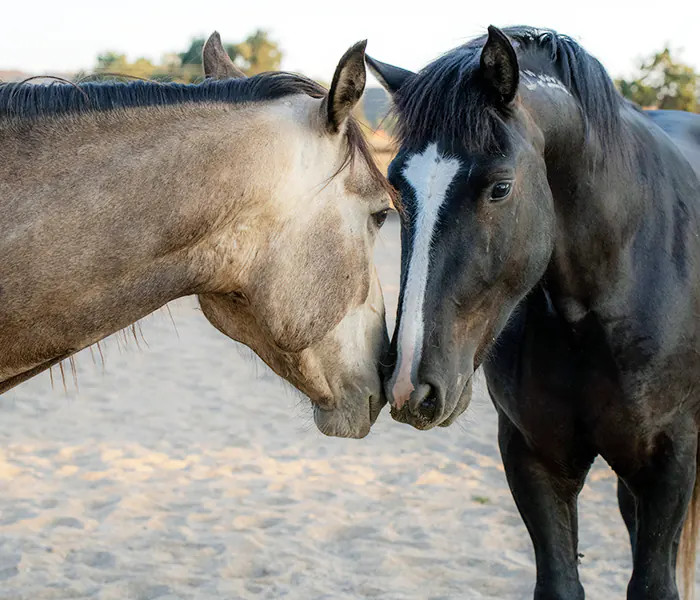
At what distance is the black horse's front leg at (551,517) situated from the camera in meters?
3.07

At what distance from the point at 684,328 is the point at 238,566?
2.52 meters

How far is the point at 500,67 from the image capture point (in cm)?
246

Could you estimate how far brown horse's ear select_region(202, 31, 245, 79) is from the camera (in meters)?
2.71

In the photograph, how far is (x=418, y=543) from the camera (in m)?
4.65

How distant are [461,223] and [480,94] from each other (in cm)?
37

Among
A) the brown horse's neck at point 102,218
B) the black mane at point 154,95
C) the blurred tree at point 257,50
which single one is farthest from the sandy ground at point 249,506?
the blurred tree at point 257,50

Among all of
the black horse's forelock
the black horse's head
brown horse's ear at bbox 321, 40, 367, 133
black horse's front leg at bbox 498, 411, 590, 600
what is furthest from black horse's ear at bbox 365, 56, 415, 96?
black horse's front leg at bbox 498, 411, 590, 600

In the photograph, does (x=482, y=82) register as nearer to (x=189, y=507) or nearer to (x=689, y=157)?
(x=689, y=157)

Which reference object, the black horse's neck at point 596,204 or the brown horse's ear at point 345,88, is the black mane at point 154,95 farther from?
the black horse's neck at point 596,204

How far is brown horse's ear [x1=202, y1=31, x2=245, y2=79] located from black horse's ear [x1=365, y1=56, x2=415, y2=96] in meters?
0.45

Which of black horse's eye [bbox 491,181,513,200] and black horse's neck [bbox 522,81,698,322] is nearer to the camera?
black horse's eye [bbox 491,181,513,200]

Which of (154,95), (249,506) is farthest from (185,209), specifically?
(249,506)

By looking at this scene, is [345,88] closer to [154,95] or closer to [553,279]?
[154,95]

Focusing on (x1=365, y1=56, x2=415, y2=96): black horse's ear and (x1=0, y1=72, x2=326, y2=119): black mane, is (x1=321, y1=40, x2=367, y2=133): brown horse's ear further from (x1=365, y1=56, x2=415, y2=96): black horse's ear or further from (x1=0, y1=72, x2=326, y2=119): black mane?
(x1=365, y1=56, x2=415, y2=96): black horse's ear
